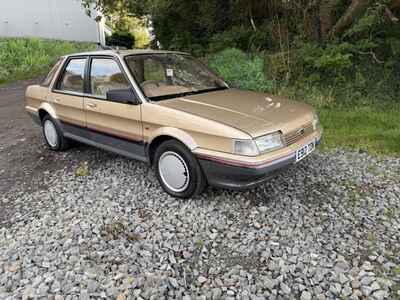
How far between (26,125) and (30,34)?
15785 mm

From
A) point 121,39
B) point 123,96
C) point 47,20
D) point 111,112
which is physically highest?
point 47,20

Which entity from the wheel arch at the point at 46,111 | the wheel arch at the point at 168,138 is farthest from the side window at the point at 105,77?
the wheel arch at the point at 46,111

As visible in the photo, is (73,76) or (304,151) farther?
(73,76)

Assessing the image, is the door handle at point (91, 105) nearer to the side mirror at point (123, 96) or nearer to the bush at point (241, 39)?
the side mirror at point (123, 96)

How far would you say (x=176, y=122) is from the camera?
3.36 m

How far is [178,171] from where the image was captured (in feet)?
11.5

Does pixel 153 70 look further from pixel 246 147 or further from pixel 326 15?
pixel 326 15

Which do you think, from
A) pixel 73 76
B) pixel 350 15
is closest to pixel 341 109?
pixel 350 15

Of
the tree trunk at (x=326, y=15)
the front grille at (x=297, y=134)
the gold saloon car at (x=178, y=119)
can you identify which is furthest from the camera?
the tree trunk at (x=326, y=15)

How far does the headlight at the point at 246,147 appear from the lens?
2.96m

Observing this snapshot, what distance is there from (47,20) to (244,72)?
58.6 feet

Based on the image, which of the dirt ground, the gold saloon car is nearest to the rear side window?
the gold saloon car

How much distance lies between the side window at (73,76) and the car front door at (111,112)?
195 millimetres

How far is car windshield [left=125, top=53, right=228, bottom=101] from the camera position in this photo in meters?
3.85
